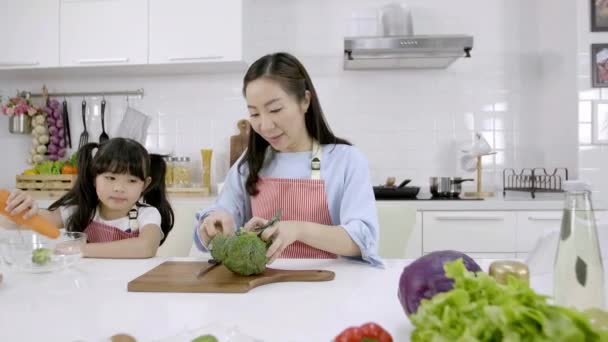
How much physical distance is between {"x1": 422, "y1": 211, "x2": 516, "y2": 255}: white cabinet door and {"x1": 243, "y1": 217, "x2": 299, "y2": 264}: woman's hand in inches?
56.6

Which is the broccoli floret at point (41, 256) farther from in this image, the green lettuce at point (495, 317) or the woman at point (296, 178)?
the green lettuce at point (495, 317)

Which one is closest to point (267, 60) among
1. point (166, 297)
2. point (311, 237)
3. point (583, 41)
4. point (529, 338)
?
point (311, 237)

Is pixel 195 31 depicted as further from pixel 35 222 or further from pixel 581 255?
pixel 581 255

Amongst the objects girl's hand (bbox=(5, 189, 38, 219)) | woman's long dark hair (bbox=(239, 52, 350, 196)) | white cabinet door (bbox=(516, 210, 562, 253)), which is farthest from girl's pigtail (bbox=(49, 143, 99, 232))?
white cabinet door (bbox=(516, 210, 562, 253))

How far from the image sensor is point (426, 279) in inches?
23.5

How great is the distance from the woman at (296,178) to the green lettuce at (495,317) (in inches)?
27.6

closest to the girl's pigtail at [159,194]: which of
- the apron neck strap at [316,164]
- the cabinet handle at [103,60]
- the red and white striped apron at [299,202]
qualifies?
the red and white striped apron at [299,202]

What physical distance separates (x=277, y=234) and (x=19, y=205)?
0.64m

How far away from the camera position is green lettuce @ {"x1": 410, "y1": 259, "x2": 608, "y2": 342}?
0.36m

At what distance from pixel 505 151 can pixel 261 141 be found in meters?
1.98

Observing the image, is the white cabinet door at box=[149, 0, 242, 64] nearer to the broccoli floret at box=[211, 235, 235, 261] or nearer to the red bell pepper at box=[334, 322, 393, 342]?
the broccoli floret at box=[211, 235, 235, 261]

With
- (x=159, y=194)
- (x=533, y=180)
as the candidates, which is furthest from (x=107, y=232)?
(x=533, y=180)

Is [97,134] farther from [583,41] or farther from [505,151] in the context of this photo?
[583,41]

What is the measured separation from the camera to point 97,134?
314cm
